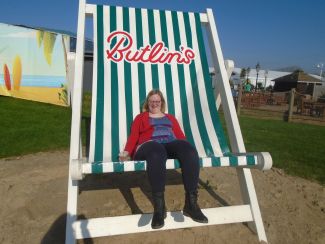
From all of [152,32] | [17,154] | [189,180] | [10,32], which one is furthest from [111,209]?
[10,32]

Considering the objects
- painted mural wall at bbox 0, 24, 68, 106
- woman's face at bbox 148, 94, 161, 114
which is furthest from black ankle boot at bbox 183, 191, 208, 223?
painted mural wall at bbox 0, 24, 68, 106

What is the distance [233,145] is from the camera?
2.85 metres

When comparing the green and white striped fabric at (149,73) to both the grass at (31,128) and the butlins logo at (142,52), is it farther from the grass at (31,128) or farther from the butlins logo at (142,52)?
the grass at (31,128)

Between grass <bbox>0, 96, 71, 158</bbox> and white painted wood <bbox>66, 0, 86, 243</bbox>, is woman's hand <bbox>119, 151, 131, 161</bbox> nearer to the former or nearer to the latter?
white painted wood <bbox>66, 0, 86, 243</bbox>

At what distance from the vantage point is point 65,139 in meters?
5.64

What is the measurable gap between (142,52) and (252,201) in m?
1.69

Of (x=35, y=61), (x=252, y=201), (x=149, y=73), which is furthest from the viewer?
(x=35, y=61)

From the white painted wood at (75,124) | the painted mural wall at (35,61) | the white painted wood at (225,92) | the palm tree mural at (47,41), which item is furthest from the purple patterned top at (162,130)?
the palm tree mural at (47,41)

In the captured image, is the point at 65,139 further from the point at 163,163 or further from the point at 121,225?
the point at 163,163

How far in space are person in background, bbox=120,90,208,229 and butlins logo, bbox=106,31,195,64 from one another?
46 centimetres

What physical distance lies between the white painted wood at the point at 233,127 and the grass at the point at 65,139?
5.75 ft

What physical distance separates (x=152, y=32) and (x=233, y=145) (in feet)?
4.58

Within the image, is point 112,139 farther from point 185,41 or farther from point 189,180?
point 185,41

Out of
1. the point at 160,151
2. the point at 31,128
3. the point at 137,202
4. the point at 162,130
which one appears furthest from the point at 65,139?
the point at 160,151
